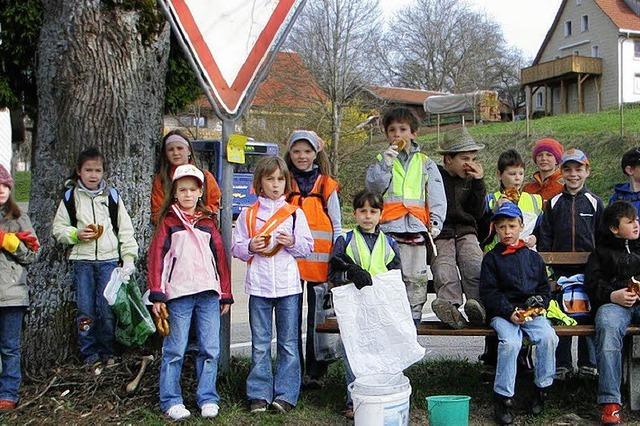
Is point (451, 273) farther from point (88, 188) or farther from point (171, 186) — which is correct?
point (88, 188)

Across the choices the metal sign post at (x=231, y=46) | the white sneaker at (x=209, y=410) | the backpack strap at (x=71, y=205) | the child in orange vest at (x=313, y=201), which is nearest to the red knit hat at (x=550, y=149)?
the child in orange vest at (x=313, y=201)

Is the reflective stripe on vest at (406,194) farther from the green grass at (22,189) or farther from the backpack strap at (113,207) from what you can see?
the green grass at (22,189)

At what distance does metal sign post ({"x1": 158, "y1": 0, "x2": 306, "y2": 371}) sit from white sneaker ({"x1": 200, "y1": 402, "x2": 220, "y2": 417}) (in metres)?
1.76

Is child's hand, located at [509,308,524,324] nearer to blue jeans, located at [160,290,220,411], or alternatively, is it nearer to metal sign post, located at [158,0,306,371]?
blue jeans, located at [160,290,220,411]

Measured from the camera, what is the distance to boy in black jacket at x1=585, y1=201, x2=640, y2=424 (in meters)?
4.78

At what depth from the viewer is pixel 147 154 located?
17.2 ft

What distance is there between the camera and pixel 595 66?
4619cm

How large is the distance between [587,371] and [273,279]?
260 cm

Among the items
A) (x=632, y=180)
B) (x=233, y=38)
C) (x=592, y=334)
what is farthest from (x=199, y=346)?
(x=632, y=180)

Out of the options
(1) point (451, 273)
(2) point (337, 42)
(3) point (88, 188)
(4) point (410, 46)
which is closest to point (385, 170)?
(1) point (451, 273)

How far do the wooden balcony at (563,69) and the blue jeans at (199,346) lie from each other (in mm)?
43749

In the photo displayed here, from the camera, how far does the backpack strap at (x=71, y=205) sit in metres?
5.03

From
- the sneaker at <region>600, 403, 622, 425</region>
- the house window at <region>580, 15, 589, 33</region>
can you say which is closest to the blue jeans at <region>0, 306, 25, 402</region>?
the sneaker at <region>600, 403, 622, 425</region>

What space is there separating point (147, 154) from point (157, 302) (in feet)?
4.08
